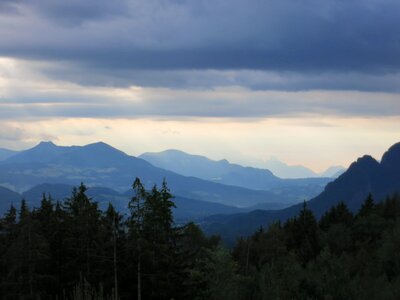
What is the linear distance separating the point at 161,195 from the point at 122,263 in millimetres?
6678

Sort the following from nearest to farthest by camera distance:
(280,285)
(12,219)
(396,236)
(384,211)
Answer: (280,285) → (12,219) → (396,236) → (384,211)

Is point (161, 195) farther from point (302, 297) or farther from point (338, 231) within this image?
point (338, 231)

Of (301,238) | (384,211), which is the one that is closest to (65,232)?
(301,238)

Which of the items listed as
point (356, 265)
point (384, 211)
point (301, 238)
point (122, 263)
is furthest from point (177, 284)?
point (384, 211)

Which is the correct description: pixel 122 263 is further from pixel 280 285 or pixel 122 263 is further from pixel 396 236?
pixel 396 236

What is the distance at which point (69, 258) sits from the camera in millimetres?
49906

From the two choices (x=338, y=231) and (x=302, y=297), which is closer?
(x=302, y=297)

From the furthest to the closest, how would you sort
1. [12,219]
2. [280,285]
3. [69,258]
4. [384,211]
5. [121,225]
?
1. [384,211]
2. [12,219]
3. [69,258]
4. [121,225]
5. [280,285]

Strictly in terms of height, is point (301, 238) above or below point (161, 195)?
below

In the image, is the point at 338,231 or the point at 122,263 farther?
the point at 338,231

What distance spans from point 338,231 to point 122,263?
65.0 meters

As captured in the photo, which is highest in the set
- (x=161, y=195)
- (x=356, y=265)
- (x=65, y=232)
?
(x=161, y=195)

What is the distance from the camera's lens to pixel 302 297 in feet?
115

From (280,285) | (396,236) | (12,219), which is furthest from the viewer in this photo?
(396,236)
